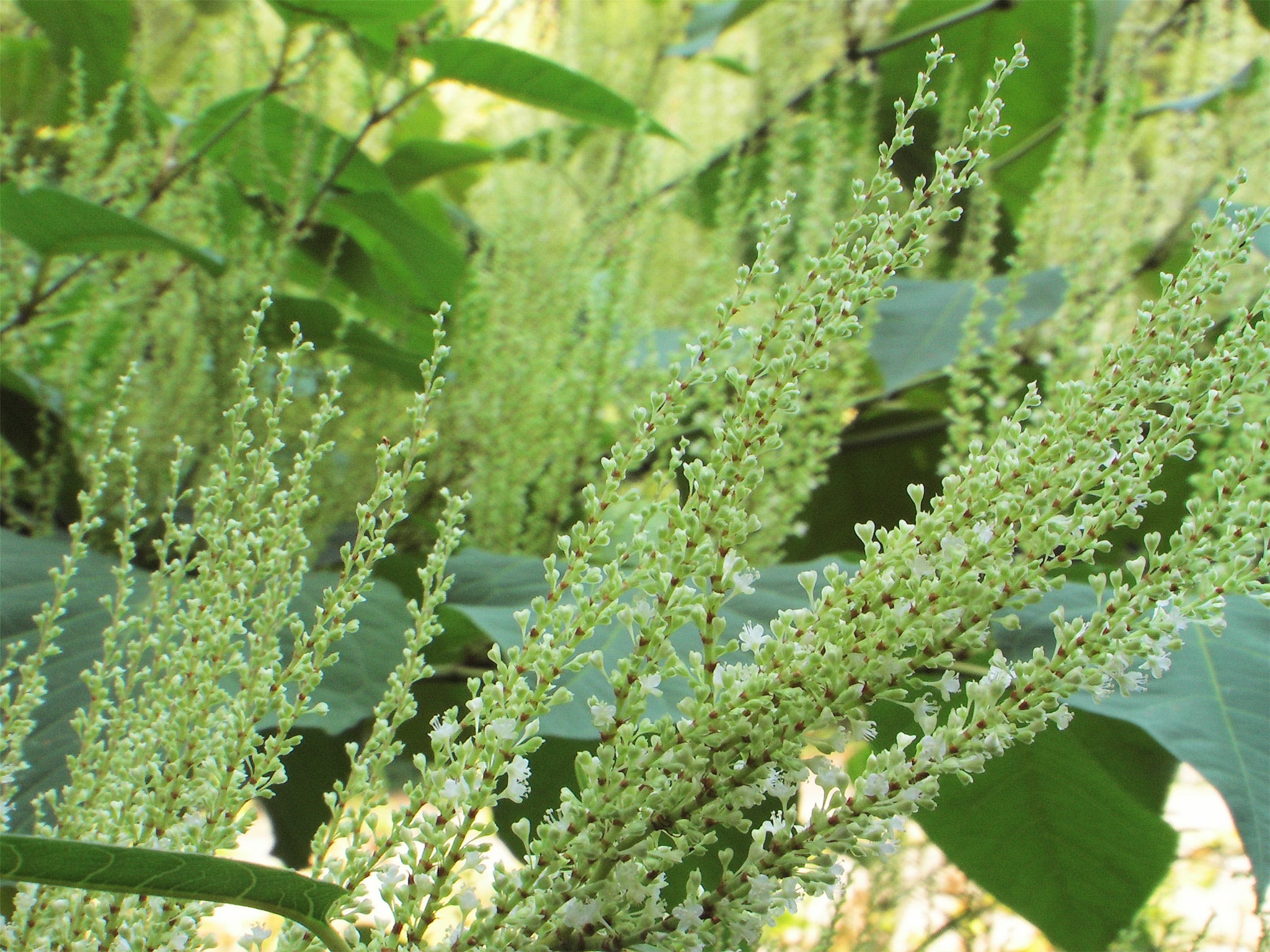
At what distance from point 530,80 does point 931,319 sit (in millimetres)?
470

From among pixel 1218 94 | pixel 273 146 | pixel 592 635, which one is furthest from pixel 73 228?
pixel 1218 94

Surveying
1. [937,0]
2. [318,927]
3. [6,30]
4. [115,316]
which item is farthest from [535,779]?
[6,30]

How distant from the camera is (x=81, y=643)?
74cm

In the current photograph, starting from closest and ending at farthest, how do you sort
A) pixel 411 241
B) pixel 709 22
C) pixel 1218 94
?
1. pixel 411 241
2. pixel 1218 94
3. pixel 709 22

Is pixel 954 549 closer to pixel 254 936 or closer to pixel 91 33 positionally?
pixel 254 936

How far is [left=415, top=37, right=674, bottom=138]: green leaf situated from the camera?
3.42ft

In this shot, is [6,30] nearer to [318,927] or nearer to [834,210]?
[834,210]

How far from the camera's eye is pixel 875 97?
1.28 metres

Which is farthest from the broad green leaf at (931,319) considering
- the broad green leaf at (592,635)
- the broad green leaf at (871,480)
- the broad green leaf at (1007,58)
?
the broad green leaf at (1007,58)

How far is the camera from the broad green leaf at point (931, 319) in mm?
968

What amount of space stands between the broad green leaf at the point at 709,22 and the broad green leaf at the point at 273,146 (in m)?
0.52

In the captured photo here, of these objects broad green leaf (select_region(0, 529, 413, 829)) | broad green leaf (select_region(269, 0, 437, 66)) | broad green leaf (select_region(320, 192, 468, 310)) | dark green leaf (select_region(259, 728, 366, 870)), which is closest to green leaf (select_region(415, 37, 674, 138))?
broad green leaf (select_region(269, 0, 437, 66))

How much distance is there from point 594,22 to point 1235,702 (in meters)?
1.29

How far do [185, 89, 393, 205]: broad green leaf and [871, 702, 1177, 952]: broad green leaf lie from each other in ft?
2.54
